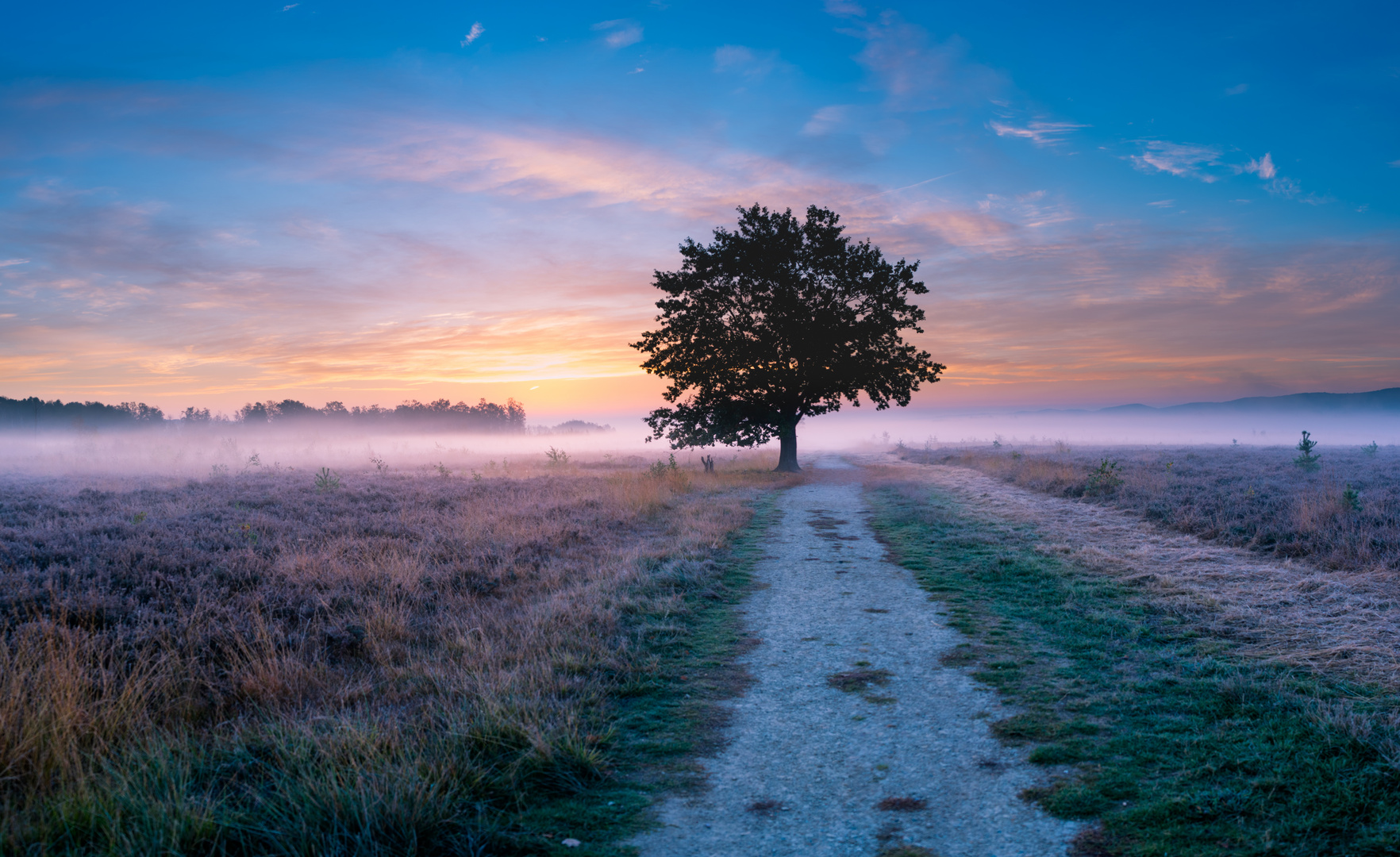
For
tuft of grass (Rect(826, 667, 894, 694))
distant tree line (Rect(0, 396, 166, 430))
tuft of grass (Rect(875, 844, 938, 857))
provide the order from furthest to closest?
distant tree line (Rect(0, 396, 166, 430)) < tuft of grass (Rect(826, 667, 894, 694)) < tuft of grass (Rect(875, 844, 938, 857))

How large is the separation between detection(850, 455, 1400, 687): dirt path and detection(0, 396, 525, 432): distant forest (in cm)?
8375

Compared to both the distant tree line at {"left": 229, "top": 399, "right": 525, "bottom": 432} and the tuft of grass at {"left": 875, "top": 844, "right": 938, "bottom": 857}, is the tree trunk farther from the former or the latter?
the distant tree line at {"left": 229, "top": 399, "right": 525, "bottom": 432}

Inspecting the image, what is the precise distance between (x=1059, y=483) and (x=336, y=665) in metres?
21.1

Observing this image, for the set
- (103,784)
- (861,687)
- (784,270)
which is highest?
(784,270)

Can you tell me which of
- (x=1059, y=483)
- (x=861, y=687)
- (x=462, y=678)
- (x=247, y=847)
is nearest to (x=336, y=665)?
(x=462, y=678)

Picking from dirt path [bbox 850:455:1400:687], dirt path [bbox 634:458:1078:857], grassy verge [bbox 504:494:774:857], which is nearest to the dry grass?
grassy verge [bbox 504:494:774:857]

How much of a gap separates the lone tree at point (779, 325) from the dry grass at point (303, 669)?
18719 mm

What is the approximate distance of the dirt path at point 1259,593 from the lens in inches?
242

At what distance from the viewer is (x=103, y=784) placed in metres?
3.91

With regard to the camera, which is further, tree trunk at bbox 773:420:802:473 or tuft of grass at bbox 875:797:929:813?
tree trunk at bbox 773:420:802:473

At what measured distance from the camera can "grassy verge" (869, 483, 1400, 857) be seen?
140 inches

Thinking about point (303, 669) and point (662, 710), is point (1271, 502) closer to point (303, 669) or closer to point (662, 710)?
point (662, 710)

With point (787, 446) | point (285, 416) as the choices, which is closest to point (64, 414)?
point (285, 416)

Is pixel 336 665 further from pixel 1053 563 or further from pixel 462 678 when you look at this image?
pixel 1053 563
